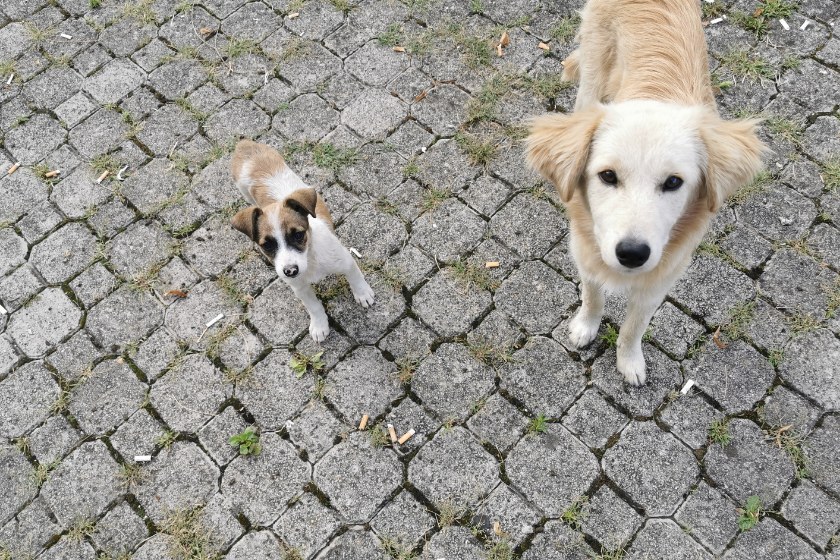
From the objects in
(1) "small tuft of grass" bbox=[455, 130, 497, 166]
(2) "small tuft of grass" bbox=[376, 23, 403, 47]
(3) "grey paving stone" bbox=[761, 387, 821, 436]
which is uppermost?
(2) "small tuft of grass" bbox=[376, 23, 403, 47]

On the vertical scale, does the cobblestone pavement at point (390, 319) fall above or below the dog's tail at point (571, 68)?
below

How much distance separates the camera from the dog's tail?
5047 mm

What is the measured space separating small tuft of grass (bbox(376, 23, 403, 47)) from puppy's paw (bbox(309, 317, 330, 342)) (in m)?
2.91

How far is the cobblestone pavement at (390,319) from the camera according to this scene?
12.7 feet

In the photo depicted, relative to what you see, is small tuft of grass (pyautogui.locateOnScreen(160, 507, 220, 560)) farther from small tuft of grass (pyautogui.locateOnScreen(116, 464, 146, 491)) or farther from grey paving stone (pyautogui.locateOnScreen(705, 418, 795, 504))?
grey paving stone (pyautogui.locateOnScreen(705, 418, 795, 504))

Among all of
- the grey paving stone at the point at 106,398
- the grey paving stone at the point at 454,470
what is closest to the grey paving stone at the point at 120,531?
the grey paving stone at the point at 106,398

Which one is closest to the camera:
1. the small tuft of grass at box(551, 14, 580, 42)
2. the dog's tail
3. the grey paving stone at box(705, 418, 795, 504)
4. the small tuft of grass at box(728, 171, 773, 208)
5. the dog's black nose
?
the dog's black nose

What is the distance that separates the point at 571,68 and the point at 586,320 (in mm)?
2281

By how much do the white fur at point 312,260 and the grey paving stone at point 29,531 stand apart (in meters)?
2.13

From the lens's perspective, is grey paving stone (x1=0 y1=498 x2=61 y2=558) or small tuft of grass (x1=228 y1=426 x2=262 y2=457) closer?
grey paving stone (x1=0 y1=498 x2=61 y2=558)

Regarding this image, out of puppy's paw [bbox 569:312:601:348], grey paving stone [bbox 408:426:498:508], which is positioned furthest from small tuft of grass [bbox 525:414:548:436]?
puppy's paw [bbox 569:312:601:348]

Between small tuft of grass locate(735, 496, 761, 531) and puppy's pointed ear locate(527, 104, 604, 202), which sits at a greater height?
puppy's pointed ear locate(527, 104, 604, 202)

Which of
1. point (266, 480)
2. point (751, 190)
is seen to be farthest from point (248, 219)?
point (751, 190)

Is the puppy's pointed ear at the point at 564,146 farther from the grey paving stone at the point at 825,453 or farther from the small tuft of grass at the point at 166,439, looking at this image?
the small tuft of grass at the point at 166,439
